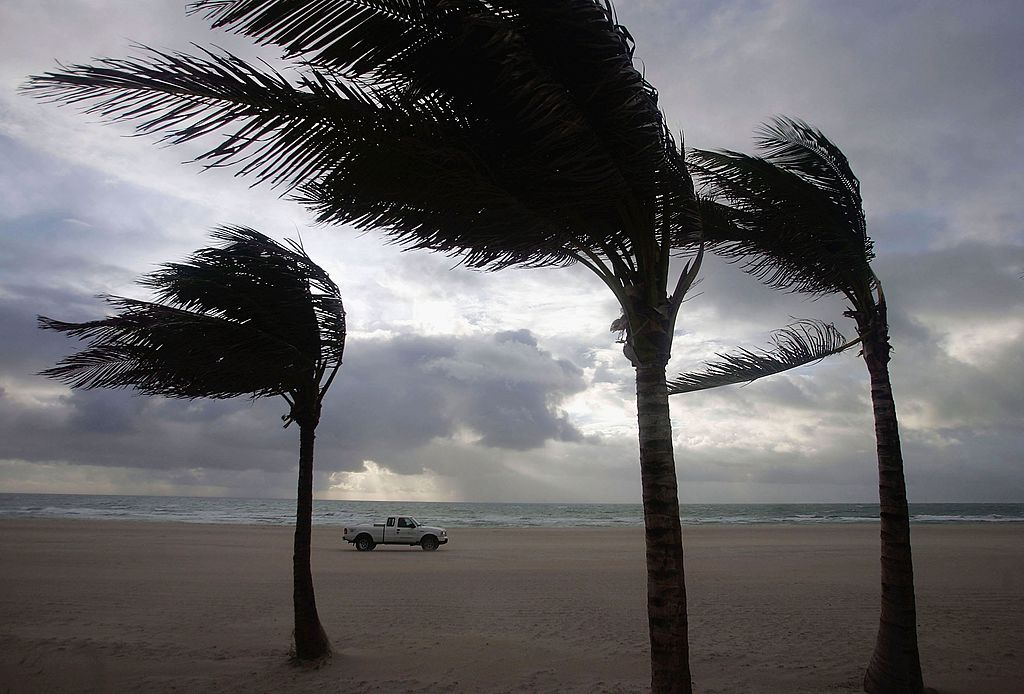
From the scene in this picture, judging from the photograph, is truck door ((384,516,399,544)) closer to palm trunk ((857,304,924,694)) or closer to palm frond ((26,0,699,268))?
palm trunk ((857,304,924,694))

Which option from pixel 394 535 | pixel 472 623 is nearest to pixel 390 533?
pixel 394 535

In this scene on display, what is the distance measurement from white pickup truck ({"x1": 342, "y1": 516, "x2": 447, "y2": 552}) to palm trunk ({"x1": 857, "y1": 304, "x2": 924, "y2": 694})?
19.7 meters

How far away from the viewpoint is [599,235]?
487cm

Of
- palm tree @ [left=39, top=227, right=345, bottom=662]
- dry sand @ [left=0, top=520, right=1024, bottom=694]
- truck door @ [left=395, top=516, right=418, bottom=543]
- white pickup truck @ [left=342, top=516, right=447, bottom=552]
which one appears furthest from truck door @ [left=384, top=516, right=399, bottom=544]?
palm tree @ [left=39, top=227, right=345, bottom=662]

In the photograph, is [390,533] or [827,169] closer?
[827,169]

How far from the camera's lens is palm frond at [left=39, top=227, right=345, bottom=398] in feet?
24.0

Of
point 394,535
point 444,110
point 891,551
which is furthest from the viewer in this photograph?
point 394,535

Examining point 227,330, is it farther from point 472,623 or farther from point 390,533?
point 390,533

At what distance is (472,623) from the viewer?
37.2 feet

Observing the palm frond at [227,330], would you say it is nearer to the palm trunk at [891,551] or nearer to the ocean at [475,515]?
the palm trunk at [891,551]

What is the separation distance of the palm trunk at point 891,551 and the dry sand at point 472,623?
0.94 metres

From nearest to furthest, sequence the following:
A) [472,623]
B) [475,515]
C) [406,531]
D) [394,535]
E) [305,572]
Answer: [305,572]
[472,623]
[394,535]
[406,531]
[475,515]

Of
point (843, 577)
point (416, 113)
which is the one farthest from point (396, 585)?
point (416, 113)

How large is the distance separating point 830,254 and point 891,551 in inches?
123
